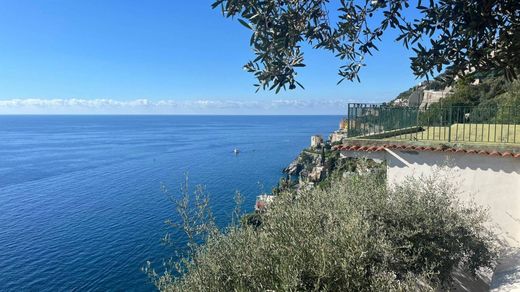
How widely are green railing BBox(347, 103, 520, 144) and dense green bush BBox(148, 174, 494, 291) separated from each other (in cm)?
Answer: 234

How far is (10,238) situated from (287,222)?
36.2m

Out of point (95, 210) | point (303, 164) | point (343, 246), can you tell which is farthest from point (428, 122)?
point (303, 164)

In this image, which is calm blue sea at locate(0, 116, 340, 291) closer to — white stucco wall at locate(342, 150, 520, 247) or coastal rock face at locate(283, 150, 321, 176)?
coastal rock face at locate(283, 150, 321, 176)

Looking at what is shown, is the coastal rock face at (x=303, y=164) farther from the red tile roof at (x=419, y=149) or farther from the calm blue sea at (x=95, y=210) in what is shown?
the red tile roof at (x=419, y=149)

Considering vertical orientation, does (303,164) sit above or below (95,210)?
above

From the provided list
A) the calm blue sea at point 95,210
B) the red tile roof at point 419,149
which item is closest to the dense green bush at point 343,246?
the red tile roof at point 419,149


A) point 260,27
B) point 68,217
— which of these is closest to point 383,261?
point 260,27

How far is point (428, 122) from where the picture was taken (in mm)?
9227

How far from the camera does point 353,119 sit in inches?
376

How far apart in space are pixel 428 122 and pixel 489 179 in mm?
1938

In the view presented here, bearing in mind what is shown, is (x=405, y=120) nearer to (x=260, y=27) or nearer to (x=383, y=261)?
(x=383, y=261)

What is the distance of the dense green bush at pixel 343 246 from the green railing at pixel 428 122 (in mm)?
2340

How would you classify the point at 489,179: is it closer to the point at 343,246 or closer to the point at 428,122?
the point at 428,122

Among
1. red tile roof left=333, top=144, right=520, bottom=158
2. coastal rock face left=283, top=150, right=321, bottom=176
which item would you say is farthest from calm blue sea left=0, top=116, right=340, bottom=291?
coastal rock face left=283, top=150, right=321, bottom=176
